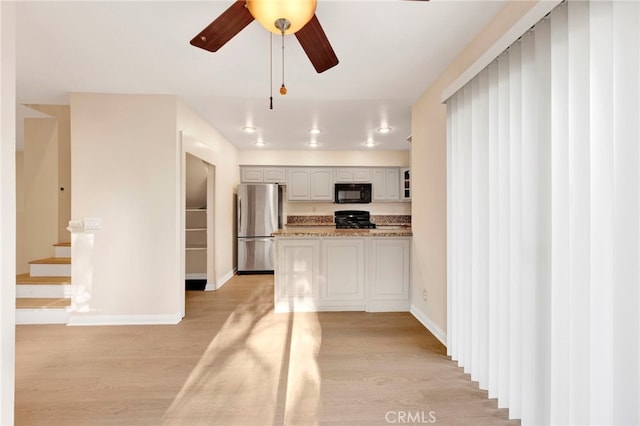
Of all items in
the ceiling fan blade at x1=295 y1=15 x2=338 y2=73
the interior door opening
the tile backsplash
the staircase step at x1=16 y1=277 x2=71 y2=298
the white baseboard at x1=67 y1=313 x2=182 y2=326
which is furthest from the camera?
the tile backsplash

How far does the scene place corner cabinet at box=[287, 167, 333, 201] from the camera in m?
5.95

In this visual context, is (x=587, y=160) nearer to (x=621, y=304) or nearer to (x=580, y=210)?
(x=580, y=210)

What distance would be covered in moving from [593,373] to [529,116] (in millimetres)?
1241

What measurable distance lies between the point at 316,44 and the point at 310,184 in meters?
4.38

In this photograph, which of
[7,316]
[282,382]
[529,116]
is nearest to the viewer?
[7,316]

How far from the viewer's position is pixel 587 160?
123 cm

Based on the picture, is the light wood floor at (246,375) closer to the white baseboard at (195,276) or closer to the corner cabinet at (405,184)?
the white baseboard at (195,276)

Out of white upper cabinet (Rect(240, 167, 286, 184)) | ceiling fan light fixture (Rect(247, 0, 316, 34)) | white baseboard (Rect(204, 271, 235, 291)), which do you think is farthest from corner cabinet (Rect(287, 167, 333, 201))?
ceiling fan light fixture (Rect(247, 0, 316, 34))

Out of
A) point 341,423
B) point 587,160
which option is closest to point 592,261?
point 587,160

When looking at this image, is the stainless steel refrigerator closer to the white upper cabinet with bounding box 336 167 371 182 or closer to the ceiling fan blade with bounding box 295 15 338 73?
the white upper cabinet with bounding box 336 167 371 182

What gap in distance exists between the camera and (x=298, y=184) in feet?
19.5

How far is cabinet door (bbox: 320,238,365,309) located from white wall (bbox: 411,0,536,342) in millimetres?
630

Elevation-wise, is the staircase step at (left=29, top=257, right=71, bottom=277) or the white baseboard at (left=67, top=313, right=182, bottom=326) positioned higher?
the staircase step at (left=29, top=257, right=71, bottom=277)

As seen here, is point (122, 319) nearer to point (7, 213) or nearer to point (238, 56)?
point (7, 213)
